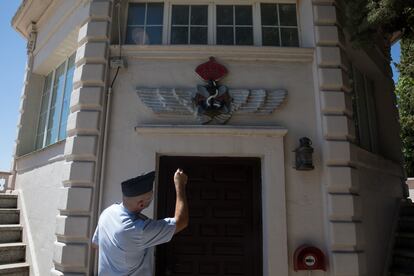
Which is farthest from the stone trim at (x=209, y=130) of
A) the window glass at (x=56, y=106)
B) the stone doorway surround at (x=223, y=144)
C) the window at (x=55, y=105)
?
the window glass at (x=56, y=106)

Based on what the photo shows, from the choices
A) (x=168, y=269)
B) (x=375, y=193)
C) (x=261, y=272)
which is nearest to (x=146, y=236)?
(x=168, y=269)

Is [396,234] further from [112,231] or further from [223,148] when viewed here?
[112,231]

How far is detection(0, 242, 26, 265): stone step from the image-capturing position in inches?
240

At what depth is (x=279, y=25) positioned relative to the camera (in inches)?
239

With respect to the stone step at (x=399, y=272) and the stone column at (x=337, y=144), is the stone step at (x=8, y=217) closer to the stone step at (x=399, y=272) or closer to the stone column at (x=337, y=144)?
the stone column at (x=337, y=144)

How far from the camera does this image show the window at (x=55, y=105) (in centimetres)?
699

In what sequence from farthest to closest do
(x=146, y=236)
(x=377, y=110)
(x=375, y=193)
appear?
(x=377, y=110), (x=375, y=193), (x=146, y=236)

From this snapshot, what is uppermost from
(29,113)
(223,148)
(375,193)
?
(29,113)

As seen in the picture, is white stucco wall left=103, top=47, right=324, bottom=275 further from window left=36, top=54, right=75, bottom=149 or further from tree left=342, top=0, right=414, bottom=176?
window left=36, top=54, right=75, bottom=149

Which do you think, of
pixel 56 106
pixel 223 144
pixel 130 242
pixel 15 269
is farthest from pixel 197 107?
pixel 15 269

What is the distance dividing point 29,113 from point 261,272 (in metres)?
6.70

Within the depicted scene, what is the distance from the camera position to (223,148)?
5.23 meters

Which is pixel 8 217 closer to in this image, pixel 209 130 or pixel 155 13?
pixel 209 130

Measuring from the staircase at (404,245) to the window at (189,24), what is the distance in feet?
17.9
